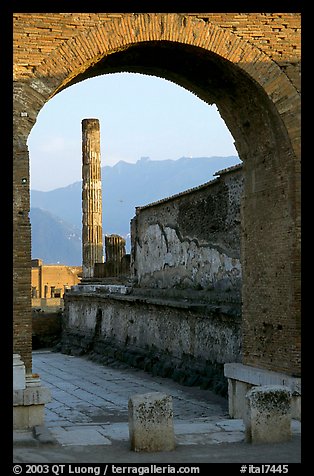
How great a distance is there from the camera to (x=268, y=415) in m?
6.80

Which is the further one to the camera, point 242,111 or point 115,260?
point 115,260

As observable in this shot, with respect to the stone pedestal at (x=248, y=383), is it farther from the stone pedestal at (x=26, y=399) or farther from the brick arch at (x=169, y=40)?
the brick arch at (x=169, y=40)

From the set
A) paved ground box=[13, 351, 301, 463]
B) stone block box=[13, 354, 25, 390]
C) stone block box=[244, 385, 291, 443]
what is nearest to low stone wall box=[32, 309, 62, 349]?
paved ground box=[13, 351, 301, 463]

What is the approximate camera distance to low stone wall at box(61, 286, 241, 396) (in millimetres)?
11547

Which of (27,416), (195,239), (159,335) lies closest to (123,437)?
(27,416)

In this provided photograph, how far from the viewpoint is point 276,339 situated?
8320 millimetres

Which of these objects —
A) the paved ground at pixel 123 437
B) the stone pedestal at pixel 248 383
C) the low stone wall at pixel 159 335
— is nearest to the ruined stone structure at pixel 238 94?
the stone pedestal at pixel 248 383

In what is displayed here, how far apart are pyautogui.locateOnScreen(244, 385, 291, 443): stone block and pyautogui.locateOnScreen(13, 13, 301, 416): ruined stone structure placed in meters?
1.17

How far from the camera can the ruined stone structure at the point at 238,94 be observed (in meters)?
7.35

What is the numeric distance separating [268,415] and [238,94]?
3.48 meters

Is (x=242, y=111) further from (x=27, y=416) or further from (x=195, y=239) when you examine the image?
(x=195, y=239)

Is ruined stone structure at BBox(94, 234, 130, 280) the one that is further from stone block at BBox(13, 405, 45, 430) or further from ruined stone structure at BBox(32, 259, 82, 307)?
ruined stone structure at BBox(32, 259, 82, 307)

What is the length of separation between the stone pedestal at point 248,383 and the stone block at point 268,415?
0.96m
